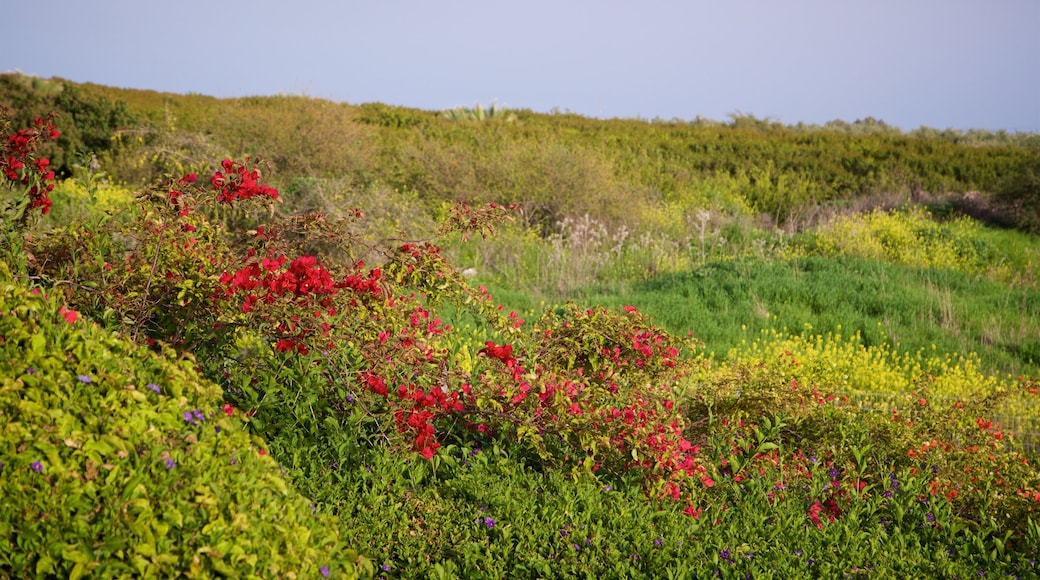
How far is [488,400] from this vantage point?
394cm

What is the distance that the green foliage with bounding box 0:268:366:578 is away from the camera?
2.06 meters

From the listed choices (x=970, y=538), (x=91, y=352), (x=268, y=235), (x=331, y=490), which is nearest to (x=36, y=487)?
(x=91, y=352)

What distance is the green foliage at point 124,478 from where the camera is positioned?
6.75 feet

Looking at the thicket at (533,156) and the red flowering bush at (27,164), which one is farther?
the thicket at (533,156)

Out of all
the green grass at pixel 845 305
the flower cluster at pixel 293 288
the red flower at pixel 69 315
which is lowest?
the green grass at pixel 845 305

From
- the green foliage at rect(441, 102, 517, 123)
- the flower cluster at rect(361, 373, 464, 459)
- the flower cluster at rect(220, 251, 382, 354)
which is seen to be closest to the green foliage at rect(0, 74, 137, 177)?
the green foliage at rect(441, 102, 517, 123)

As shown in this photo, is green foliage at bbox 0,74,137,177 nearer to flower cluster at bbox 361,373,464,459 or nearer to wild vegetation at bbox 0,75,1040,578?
wild vegetation at bbox 0,75,1040,578

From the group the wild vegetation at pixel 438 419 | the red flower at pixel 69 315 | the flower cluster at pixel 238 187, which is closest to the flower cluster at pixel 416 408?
the wild vegetation at pixel 438 419

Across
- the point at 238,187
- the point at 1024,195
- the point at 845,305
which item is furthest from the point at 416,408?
the point at 1024,195

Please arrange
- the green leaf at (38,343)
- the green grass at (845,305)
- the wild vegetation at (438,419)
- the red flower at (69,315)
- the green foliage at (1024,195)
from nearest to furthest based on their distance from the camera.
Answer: the wild vegetation at (438,419) < the green leaf at (38,343) < the red flower at (69,315) < the green grass at (845,305) < the green foliage at (1024,195)

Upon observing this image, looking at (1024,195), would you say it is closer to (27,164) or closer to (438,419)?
(438,419)

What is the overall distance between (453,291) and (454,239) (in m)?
7.66

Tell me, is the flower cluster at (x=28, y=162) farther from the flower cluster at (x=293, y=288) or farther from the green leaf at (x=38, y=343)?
the green leaf at (x=38, y=343)

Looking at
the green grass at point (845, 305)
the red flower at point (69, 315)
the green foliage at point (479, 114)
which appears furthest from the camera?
the green foliage at point (479, 114)
